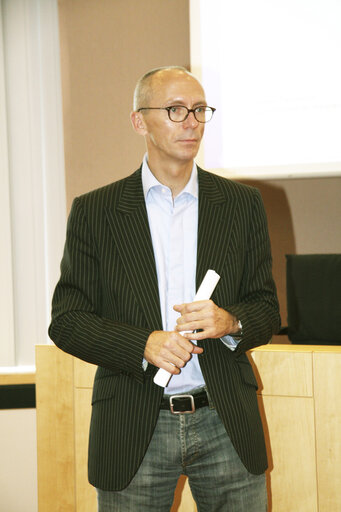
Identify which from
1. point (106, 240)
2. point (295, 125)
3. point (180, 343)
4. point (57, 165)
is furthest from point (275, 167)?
point (180, 343)

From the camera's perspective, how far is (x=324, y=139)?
2.53 meters

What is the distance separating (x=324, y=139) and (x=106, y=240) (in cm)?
144

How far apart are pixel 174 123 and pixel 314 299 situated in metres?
0.96

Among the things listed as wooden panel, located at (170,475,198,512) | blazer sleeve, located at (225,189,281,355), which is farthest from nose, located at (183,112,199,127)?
wooden panel, located at (170,475,198,512)

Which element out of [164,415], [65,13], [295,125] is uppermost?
[65,13]

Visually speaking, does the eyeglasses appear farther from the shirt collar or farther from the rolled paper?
the rolled paper

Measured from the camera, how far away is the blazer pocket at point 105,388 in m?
1.37

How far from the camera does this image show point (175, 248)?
1428 mm

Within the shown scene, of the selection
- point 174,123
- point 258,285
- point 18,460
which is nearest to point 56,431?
point 18,460

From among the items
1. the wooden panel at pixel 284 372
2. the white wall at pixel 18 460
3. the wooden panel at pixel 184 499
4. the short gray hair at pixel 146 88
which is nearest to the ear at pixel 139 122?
the short gray hair at pixel 146 88

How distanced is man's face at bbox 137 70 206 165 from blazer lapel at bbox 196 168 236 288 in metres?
0.10

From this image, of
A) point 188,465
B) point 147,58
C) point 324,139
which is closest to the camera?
point 188,465

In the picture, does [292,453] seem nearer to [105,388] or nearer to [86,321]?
[105,388]

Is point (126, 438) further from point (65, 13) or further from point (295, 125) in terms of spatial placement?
point (65, 13)
